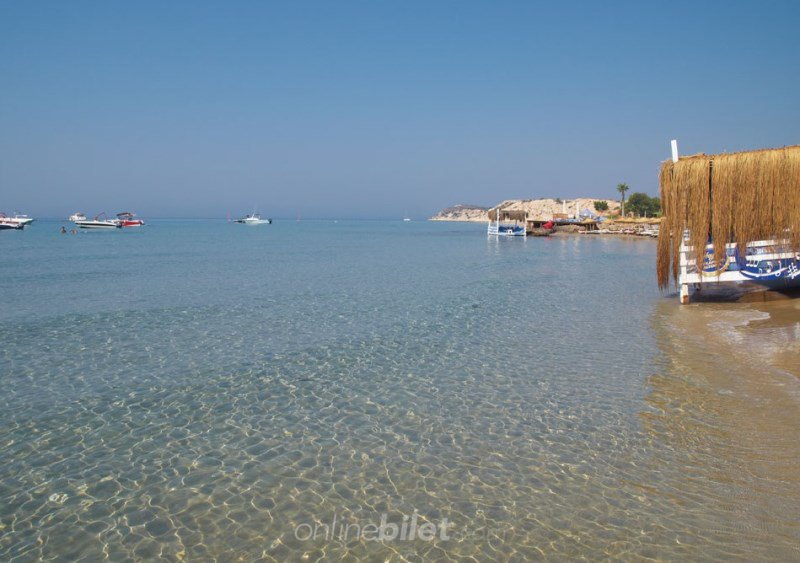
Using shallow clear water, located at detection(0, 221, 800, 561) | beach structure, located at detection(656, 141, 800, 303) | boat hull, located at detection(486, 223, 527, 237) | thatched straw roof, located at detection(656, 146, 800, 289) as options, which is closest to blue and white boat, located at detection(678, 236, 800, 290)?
beach structure, located at detection(656, 141, 800, 303)

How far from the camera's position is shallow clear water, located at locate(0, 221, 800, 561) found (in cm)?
490

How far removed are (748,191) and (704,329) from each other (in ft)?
15.4

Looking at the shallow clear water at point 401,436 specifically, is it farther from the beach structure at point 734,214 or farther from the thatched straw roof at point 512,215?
the thatched straw roof at point 512,215

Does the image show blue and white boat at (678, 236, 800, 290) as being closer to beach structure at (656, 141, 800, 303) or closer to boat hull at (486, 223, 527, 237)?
beach structure at (656, 141, 800, 303)

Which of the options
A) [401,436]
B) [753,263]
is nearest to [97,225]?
[753,263]

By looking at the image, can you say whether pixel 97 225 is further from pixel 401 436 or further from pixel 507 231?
pixel 401 436

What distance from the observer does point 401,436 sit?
23.4 feet

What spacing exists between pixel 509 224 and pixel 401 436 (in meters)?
80.7

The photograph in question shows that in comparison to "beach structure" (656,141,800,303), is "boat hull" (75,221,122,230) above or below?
above

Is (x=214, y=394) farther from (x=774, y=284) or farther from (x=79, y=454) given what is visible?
(x=774, y=284)

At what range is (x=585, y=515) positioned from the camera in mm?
5160

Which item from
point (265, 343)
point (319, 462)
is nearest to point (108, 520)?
point (319, 462)

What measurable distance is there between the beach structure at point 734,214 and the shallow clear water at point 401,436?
142 cm

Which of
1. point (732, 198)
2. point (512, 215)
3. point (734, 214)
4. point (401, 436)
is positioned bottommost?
point (401, 436)
